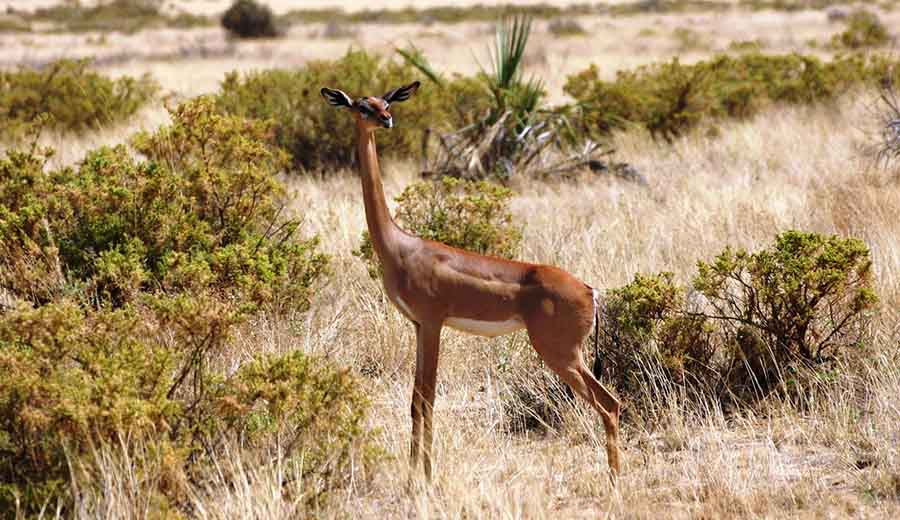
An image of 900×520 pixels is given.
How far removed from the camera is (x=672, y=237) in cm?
818

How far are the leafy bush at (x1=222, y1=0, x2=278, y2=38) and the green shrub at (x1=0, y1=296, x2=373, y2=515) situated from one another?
43.0 metres

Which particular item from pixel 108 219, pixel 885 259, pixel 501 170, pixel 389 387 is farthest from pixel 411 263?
pixel 501 170

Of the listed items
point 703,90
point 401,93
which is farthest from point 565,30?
point 401,93

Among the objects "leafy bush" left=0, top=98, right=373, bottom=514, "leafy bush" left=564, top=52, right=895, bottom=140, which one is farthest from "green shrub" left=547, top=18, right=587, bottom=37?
"leafy bush" left=0, top=98, right=373, bottom=514

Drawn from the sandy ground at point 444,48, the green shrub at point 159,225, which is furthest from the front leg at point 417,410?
the sandy ground at point 444,48

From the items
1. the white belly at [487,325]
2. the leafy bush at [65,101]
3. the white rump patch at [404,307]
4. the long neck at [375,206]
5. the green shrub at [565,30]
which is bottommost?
the green shrub at [565,30]

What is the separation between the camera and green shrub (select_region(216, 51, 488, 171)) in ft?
40.3

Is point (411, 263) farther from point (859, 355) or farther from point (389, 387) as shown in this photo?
point (859, 355)

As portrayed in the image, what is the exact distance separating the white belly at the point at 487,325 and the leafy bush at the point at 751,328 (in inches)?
52.0

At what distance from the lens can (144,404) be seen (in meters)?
4.08

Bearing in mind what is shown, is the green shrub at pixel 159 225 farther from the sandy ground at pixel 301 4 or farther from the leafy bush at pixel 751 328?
the sandy ground at pixel 301 4

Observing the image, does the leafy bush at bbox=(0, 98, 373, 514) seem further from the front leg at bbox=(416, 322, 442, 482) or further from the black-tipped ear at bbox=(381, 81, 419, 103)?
the black-tipped ear at bbox=(381, 81, 419, 103)

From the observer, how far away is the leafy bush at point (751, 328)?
18.6 feet

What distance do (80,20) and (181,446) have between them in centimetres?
6432
